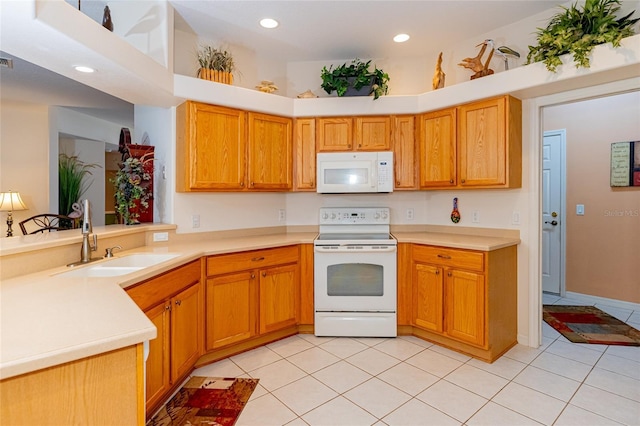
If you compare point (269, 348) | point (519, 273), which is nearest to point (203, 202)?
point (269, 348)

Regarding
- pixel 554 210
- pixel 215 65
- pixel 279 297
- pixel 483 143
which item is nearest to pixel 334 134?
pixel 215 65

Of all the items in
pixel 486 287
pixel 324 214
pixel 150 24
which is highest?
pixel 150 24

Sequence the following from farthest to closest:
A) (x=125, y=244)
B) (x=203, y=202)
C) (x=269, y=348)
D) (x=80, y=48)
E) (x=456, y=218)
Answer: (x=456, y=218), (x=203, y=202), (x=269, y=348), (x=125, y=244), (x=80, y=48)

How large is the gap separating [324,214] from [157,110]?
186cm

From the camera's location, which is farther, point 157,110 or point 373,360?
point 157,110

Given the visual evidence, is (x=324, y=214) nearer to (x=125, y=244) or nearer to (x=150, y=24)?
(x=125, y=244)

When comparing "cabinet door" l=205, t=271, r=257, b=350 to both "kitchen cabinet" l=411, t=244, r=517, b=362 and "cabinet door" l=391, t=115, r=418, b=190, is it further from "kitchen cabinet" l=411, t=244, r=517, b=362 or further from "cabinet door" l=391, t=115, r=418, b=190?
"cabinet door" l=391, t=115, r=418, b=190

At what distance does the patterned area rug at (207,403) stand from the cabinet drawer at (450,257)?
5.58 feet

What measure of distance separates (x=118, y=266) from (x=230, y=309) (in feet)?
2.88

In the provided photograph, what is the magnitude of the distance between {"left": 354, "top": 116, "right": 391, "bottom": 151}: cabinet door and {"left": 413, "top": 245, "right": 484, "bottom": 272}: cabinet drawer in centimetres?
105

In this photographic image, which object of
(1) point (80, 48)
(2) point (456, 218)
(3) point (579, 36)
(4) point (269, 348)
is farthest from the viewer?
(2) point (456, 218)

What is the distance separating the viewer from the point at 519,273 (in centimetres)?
290

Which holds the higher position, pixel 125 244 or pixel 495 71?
pixel 495 71

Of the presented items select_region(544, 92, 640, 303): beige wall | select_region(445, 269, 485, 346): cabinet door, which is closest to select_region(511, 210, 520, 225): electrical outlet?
select_region(445, 269, 485, 346): cabinet door
